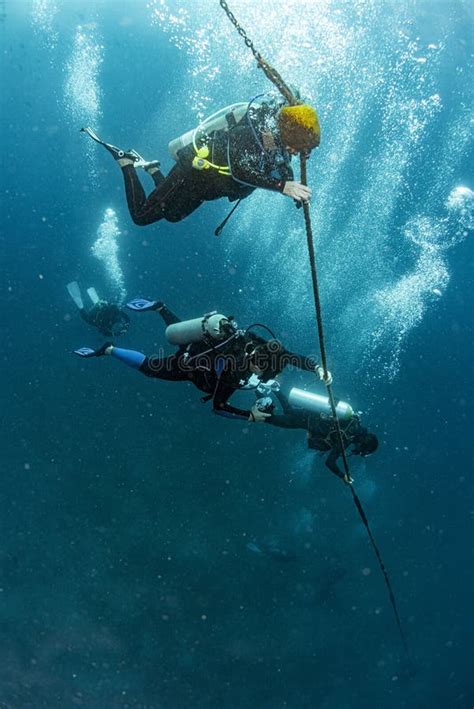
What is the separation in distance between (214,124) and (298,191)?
1.60 m

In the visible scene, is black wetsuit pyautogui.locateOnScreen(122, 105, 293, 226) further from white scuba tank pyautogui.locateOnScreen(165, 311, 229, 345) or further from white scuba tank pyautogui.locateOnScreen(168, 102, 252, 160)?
white scuba tank pyautogui.locateOnScreen(165, 311, 229, 345)

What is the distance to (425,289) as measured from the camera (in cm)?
1606

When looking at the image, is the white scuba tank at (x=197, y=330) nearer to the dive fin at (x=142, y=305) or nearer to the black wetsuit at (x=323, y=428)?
the dive fin at (x=142, y=305)

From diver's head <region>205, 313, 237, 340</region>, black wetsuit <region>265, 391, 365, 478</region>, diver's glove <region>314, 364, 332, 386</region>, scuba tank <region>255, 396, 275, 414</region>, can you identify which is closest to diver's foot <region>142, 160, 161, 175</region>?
diver's head <region>205, 313, 237, 340</region>

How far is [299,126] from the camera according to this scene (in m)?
3.32

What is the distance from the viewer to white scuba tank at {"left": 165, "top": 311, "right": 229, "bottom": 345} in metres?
5.70

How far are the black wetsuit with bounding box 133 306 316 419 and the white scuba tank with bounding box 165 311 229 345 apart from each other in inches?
4.7

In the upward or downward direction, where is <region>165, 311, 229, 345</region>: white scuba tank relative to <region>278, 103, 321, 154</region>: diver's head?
downward

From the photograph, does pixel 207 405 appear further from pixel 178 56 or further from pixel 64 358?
pixel 178 56

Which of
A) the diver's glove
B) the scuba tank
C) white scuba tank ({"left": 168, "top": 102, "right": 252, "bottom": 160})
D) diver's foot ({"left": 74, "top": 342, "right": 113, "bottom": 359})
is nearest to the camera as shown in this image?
white scuba tank ({"left": 168, "top": 102, "right": 252, "bottom": 160})

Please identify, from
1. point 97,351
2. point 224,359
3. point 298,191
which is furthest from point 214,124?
point 97,351

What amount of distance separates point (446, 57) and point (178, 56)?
8.19 m

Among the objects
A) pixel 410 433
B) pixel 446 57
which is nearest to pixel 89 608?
pixel 410 433

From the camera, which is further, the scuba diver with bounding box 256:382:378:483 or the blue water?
the blue water
